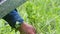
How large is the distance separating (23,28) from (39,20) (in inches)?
31.2

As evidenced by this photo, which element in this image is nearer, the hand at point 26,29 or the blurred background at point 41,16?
the hand at point 26,29

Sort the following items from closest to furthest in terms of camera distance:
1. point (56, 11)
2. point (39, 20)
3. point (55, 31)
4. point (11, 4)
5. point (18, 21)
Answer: point (11, 4) → point (18, 21) → point (55, 31) → point (39, 20) → point (56, 11)

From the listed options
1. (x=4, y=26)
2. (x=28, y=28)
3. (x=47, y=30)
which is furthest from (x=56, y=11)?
(x=28, y=28)

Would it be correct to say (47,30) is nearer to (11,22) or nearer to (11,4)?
(11,22)

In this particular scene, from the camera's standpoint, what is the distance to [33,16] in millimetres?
2369

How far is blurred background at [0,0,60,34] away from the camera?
7.32 feet

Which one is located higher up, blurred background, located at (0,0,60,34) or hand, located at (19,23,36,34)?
blurred background, located at (0,0,60,34)

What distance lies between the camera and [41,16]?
2.43 metres

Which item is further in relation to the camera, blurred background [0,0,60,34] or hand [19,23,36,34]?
blurred background [0,0,60,34]

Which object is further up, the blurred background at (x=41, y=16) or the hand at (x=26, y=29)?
the blurred background at (x=41, y=16)

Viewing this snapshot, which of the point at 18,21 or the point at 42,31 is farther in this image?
the point at 42,31

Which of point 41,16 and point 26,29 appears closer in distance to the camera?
point 26,29

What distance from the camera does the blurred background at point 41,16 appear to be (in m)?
2.23

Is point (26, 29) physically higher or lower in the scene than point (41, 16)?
lower
